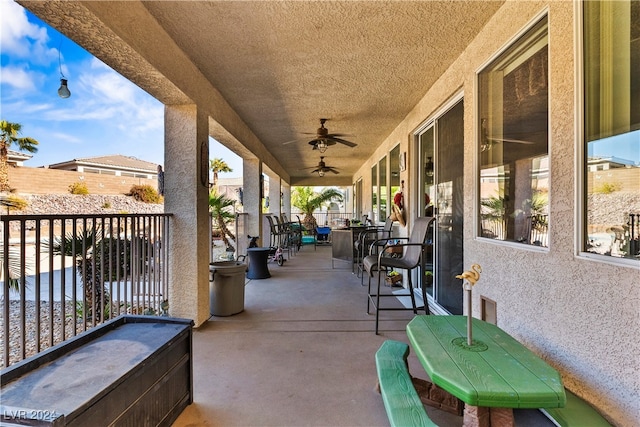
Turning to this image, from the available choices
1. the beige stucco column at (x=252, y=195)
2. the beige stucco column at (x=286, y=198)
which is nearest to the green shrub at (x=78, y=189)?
the beige stucco column at (x=286, y=198)

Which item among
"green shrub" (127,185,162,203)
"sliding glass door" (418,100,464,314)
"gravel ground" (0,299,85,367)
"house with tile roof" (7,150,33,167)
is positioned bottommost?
"gravel ground" (0,299,85,367)

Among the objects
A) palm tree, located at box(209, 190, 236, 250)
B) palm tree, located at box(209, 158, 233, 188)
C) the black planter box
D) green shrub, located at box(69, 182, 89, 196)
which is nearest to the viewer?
the black planter box

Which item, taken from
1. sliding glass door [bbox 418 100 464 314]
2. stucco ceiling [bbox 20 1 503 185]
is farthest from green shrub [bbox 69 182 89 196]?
sliding glass door [bbox 418 100 464 314]

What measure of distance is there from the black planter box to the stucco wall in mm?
1971

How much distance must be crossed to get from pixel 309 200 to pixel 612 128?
1170 cm

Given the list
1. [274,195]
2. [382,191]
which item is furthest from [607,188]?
[274,195]

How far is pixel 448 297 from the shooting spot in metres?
3.03

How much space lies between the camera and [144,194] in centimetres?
1455

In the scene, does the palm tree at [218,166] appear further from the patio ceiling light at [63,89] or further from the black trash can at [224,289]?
the black trash can at [224,289]

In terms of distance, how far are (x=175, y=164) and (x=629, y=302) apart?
127 inches

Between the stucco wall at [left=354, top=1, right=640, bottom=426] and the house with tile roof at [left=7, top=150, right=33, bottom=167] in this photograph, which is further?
the house with tile roof at [left=7, top=150, right=33, bottom=167]

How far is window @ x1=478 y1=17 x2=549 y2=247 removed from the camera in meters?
1.71

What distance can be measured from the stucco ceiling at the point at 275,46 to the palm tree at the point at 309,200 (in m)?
8.58

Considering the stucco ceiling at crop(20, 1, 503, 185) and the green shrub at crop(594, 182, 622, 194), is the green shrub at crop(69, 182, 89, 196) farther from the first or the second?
the green shrub at crop(594, 182, 622, 194)
